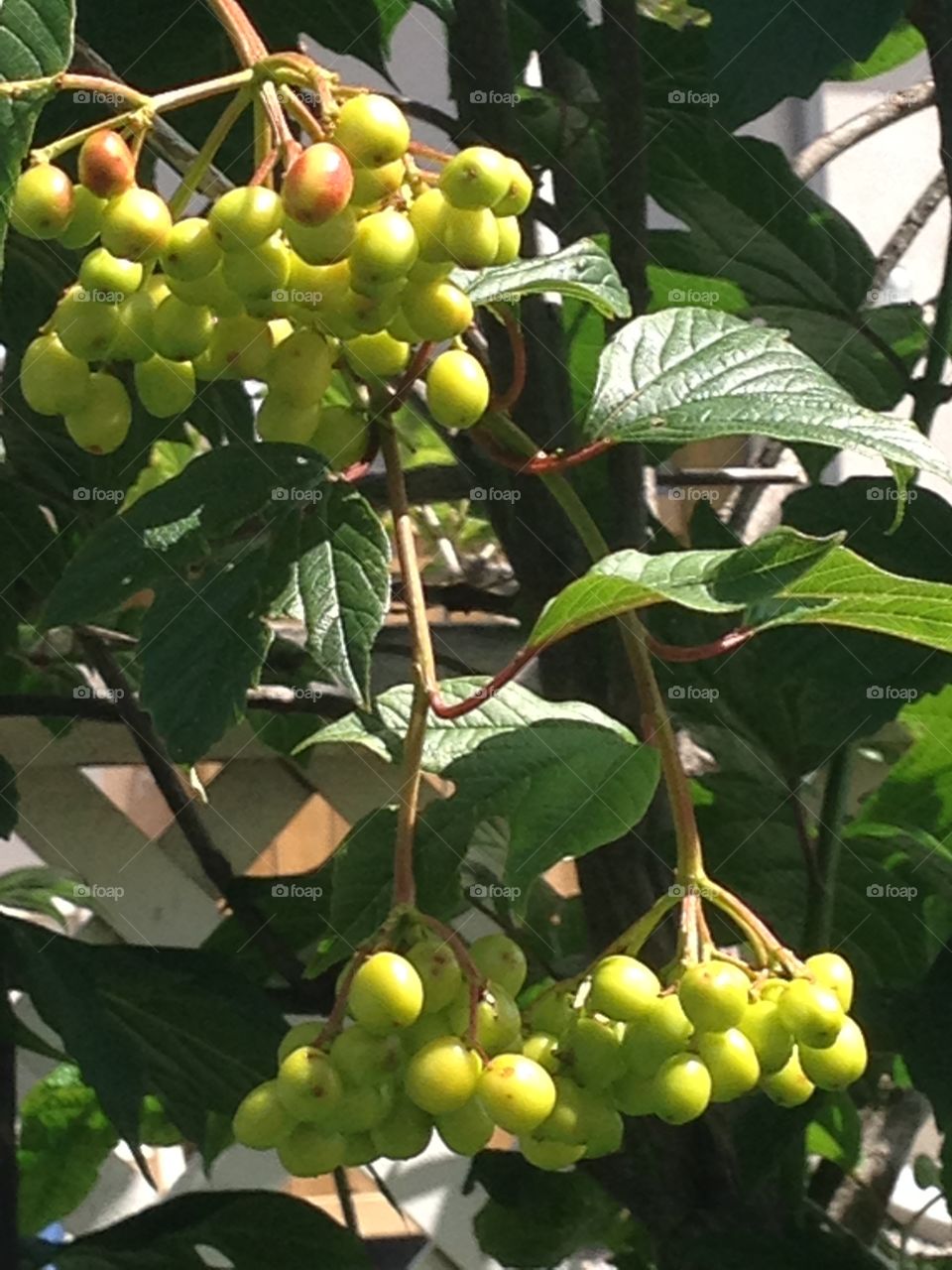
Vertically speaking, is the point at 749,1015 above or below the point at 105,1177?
above

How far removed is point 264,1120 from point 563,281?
0.69 feet

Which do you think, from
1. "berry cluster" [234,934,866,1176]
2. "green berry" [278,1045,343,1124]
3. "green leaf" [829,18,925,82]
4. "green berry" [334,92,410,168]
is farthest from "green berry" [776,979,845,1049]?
"green leaf" [829,18,925,82]

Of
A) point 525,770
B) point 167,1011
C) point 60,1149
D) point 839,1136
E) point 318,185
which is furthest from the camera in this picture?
point 60,1149

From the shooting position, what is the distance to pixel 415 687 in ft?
1.17

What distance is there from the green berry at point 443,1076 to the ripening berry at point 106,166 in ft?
0.65

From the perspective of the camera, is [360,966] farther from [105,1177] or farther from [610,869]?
[105,1177]

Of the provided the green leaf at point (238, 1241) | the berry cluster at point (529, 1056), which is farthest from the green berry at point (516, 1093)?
the green leaf at point (238, 1241)

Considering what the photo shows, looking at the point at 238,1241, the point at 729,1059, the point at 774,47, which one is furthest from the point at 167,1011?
the point at 774,47

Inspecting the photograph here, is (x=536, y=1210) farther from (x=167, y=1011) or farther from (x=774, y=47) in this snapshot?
(x=774, y=47)

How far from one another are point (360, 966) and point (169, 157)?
0.69ft

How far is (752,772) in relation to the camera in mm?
679

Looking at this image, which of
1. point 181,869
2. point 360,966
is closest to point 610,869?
point 360,966

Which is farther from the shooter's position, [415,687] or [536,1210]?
[536,1210]

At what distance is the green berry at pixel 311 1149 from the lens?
0.34 m
